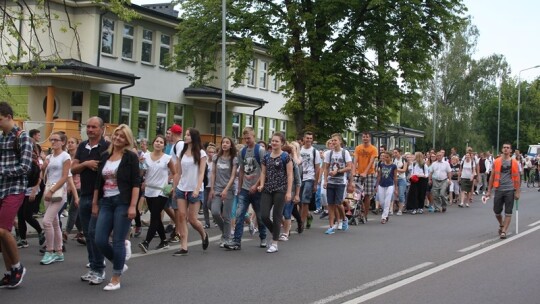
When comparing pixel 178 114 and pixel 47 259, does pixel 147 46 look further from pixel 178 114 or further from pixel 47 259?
pixel 47 259

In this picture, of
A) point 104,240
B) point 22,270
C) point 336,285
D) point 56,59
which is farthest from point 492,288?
point 56,59

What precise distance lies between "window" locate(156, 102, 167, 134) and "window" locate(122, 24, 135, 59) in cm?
359

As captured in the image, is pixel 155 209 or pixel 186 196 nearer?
pixel 186 196

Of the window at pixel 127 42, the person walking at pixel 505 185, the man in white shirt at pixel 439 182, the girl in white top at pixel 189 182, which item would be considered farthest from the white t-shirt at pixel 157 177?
the window at pixel 127 42

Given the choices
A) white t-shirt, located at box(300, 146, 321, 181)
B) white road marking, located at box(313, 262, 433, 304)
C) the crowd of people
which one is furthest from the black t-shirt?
white t-shirt, located at box(300, 146, 321, 181)

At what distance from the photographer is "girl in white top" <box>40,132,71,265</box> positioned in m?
9.49

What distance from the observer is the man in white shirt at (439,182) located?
22.1 m

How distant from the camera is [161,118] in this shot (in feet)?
129

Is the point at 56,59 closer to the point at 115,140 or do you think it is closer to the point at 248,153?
the point at 248,153

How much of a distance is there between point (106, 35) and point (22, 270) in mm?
27846

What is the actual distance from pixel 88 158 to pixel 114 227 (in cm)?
110

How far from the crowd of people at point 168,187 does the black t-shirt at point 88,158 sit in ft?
0.04

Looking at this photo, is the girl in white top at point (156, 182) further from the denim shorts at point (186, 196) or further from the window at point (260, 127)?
the window at point (260, 127)

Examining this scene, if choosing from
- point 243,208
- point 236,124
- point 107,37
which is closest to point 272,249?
point 243,208
